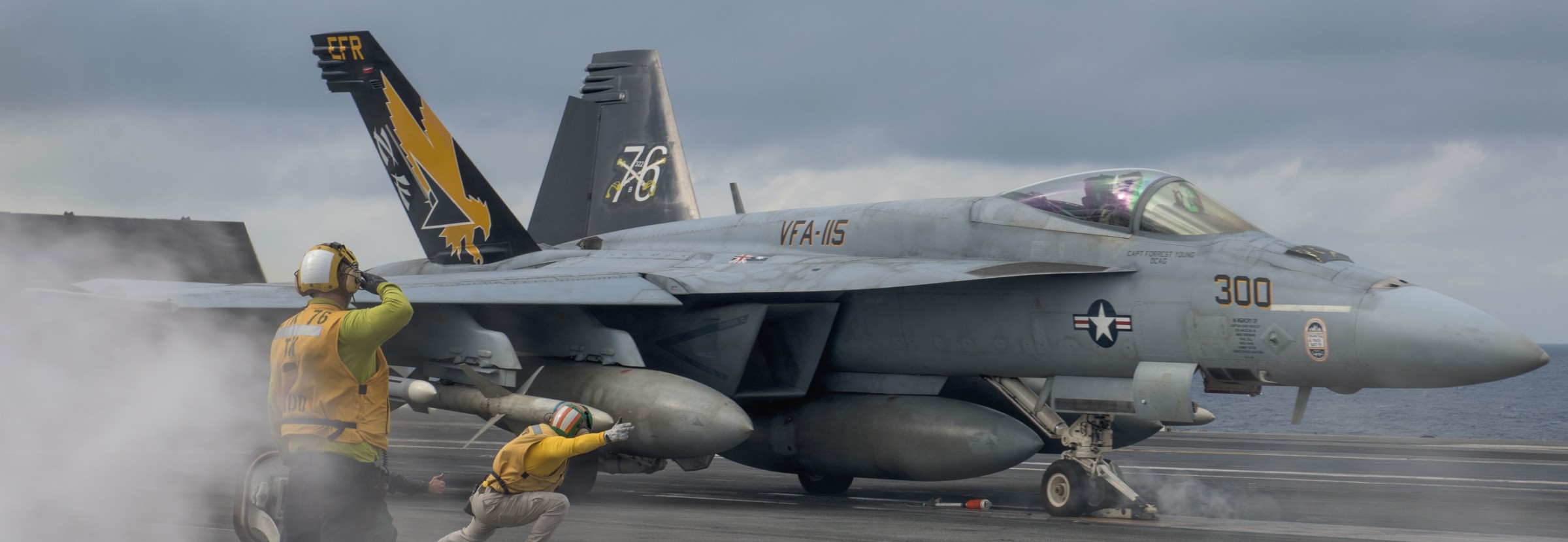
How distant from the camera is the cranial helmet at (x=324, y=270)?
5.72m

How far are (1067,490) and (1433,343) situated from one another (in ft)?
10.1

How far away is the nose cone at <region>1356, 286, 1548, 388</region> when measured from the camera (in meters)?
9.57

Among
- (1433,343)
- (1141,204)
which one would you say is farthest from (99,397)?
(1433,343)

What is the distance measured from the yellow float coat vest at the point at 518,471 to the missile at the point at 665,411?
4.74 metres

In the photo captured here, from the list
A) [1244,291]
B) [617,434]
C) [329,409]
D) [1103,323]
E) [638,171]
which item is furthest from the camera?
[638,171]

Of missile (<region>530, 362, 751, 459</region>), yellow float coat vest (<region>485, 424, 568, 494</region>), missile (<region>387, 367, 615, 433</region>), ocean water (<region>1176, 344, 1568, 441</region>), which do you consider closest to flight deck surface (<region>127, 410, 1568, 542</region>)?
missile (<region>530, 362, 751, 459</region>)

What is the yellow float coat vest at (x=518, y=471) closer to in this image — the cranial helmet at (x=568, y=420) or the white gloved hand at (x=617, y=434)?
the cranial helmet at (x=568, y=420)

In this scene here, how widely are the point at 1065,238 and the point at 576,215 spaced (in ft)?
33.0

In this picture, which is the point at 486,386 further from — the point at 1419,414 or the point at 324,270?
the point at 1419,414

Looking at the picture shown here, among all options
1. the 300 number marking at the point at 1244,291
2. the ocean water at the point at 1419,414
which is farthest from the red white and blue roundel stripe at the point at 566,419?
the ocean water at the point at 1419,414

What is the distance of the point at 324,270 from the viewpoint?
573 centimetres

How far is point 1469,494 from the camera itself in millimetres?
13969

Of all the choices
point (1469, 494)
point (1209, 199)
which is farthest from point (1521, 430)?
point (1209, 199)

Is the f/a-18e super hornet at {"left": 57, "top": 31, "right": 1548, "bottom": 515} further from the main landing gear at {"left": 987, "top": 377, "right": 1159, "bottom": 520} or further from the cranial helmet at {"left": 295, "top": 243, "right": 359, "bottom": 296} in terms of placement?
the cranial helmet at {"left": 295, "top": 243, "right": 359, "bottom": 296}
